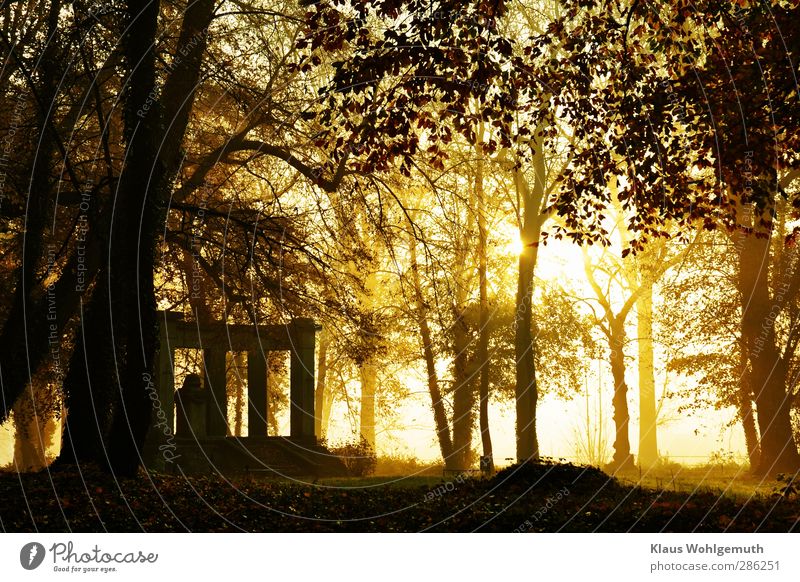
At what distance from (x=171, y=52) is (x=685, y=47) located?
975 cm

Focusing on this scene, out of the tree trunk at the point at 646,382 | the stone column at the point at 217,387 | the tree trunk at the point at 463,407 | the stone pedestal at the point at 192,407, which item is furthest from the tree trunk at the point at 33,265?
the tree trunk at the point at 646,382

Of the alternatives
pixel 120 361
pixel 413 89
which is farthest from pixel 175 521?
pixel 413 89

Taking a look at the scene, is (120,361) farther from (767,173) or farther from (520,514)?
(767,173)

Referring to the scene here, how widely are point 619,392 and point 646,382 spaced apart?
11.3 ft

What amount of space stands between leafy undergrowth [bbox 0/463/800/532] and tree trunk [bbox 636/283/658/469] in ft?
54.0

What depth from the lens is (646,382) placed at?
3403cm

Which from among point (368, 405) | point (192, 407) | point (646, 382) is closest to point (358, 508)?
point (192, 407)

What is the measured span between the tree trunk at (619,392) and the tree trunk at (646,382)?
74 cm

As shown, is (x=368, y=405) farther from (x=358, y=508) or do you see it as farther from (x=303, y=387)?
(x=358, y=508)

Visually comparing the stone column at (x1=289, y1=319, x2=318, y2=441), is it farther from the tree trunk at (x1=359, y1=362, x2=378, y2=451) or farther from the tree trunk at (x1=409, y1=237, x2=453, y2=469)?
the tree trunk at (x1=359, y1=362, x2=378, y2=451)

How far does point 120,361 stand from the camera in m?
15.1

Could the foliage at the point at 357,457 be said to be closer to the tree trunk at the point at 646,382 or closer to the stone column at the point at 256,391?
the stone column at the point at 256,391

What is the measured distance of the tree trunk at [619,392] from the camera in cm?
3091
